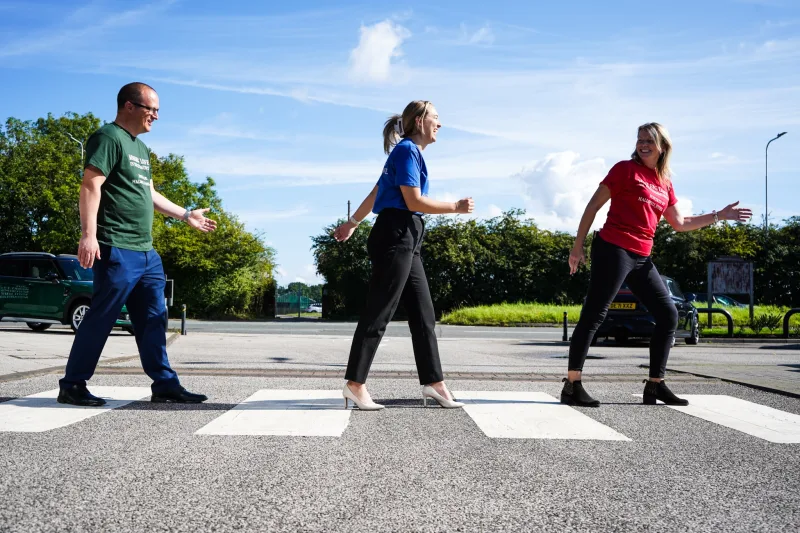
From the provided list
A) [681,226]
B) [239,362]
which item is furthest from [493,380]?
[239,362]

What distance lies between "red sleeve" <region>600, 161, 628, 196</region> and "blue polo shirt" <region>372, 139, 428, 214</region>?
1352mm

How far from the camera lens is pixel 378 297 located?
506cm

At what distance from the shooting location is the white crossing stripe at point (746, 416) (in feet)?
14.4

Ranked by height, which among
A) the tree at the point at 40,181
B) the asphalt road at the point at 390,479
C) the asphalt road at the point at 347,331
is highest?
the tree at the point at 40,181

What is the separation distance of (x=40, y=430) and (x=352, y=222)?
2.59m

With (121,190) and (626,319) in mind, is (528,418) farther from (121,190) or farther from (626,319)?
(626,319)

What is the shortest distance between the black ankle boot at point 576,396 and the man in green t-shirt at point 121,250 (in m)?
2.45

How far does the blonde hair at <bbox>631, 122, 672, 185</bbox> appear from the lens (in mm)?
5621

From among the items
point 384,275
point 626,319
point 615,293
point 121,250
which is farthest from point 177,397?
point 626,319

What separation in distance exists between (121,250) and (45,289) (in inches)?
515

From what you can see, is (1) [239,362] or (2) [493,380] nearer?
(2) [493,380]

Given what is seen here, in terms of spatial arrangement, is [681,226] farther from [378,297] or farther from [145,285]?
[145,285]

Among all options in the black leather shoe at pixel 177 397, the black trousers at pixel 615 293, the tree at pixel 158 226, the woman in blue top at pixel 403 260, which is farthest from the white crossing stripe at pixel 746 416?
the tree at pixel 158 226

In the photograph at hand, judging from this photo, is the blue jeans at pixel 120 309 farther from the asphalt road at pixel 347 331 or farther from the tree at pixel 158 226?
the tree at pixel 158 226
